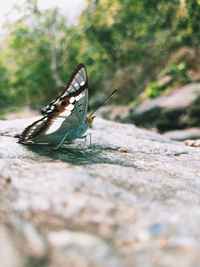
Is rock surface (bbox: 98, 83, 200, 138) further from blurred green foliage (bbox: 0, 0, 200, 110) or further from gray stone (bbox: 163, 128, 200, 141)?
blurred green foliage (bbox: 0, 0, 200, 110)

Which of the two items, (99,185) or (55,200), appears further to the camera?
(99,185)

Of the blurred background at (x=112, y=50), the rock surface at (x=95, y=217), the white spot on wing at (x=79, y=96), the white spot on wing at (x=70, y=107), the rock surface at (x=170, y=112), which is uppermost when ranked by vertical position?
the blurred background at (x=112, y=50)

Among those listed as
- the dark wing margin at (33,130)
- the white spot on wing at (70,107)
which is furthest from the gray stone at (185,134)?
the dark wing margin at (33,130)

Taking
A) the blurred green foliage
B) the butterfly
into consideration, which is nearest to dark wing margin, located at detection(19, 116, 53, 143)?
the butterfly

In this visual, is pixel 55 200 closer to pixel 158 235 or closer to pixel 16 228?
pixel 16 228

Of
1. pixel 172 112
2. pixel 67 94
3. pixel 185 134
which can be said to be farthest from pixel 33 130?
pixel 172 112

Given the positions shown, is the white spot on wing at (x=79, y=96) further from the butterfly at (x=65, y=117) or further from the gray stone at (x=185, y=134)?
the gray stone at (x=185, y=134)

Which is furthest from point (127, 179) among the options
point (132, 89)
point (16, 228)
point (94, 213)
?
point (132, 89)

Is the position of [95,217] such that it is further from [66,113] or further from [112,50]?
[112,50]
